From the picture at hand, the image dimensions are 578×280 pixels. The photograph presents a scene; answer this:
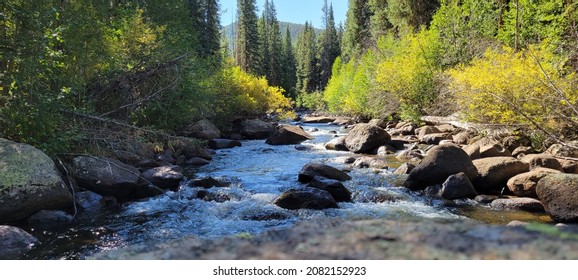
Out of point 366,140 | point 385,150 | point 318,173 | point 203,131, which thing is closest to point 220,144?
point 203,131

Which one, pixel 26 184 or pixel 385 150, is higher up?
pixel 26 184

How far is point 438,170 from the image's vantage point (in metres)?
10.1

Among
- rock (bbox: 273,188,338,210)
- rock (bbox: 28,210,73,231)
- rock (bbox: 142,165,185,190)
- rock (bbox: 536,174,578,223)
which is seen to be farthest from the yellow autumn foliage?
rock (bbox: 28,210,73,231)

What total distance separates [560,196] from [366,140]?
9581mm

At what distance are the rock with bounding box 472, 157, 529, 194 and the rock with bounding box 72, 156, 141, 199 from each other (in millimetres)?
9154

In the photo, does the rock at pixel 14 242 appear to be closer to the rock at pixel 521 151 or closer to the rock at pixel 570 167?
the rock at pixel 570 167

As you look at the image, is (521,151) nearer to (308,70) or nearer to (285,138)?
(285,138)

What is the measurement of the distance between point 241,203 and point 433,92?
16.7m

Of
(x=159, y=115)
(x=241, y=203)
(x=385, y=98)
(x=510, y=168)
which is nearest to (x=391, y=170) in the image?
(x=510, y=168)

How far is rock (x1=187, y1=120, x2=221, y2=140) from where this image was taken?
19.7 m

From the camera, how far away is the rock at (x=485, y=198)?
8.93m

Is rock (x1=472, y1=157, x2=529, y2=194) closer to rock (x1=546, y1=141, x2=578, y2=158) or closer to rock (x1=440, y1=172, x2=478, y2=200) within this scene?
rock (x1=440, y1=172, x2=478, y2=200)

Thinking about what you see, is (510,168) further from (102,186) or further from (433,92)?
(433,92)

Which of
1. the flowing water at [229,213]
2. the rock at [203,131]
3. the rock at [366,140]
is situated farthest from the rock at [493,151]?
the rock at [203,131]
